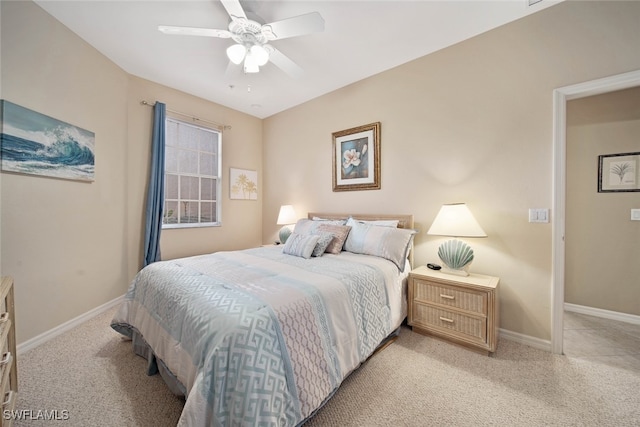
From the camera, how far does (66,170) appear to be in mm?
2338

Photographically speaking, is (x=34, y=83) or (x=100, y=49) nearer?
(x=34, y=83)

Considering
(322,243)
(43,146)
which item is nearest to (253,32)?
(322,243)

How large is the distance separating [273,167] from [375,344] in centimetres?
337

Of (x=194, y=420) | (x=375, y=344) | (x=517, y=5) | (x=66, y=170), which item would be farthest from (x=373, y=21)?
(x=66, y=170)

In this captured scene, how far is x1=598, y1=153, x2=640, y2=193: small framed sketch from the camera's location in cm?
243

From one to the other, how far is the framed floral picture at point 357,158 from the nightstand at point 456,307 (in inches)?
52.6

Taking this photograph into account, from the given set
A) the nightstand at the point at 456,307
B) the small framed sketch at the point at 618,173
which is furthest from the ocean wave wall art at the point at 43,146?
the small framed sketch at the point at 618,173

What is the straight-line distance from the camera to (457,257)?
2201mm

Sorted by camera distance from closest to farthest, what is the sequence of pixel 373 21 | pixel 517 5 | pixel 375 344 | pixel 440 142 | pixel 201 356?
pixel 201 356 → pixel 375 344 → pixel 517 5 → pixel 373 21 → pixel 440 142

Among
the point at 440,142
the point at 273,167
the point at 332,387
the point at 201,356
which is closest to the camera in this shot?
the point at 201,356

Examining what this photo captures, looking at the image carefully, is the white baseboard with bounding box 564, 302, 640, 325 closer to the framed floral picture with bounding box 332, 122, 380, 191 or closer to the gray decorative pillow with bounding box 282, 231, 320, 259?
the framed floral picture with bounding box 332, 122, 380, 191

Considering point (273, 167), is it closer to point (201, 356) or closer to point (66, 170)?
point (66, 170)

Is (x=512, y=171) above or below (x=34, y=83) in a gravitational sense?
below

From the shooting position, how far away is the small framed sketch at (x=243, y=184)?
412cm
